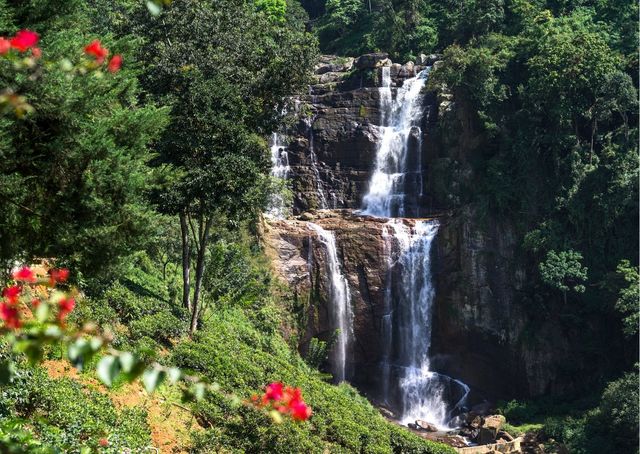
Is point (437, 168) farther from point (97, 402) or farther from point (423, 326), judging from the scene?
point (97, 402)

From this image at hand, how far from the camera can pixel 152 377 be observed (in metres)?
2.72

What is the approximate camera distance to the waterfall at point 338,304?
27.2 metres

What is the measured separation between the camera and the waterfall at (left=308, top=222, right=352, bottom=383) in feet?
89.1

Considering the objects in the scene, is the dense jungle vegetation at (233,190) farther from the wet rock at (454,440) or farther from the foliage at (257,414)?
the wet rock at (454,440)

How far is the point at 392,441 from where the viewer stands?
16984 mm

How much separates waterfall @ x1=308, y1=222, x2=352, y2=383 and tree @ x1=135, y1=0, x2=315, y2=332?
10.3 meters

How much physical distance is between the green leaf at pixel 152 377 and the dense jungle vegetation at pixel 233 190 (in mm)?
177

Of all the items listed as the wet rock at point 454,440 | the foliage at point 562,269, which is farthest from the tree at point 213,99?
the foliage at point 562,269

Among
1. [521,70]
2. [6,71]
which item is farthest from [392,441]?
[521,70]

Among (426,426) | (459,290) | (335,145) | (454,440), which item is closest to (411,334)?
(459,290)

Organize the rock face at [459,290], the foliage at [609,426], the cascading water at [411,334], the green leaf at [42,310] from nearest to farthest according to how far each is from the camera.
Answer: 1. the green leaf at [42,310]
2. the foliage at [609,426]
3. the cascading water at [411,334]
4. the rock face at [459,290]

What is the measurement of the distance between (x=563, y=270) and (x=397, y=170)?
7457mm

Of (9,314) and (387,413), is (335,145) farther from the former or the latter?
(9,314)

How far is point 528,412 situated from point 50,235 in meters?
19.1
